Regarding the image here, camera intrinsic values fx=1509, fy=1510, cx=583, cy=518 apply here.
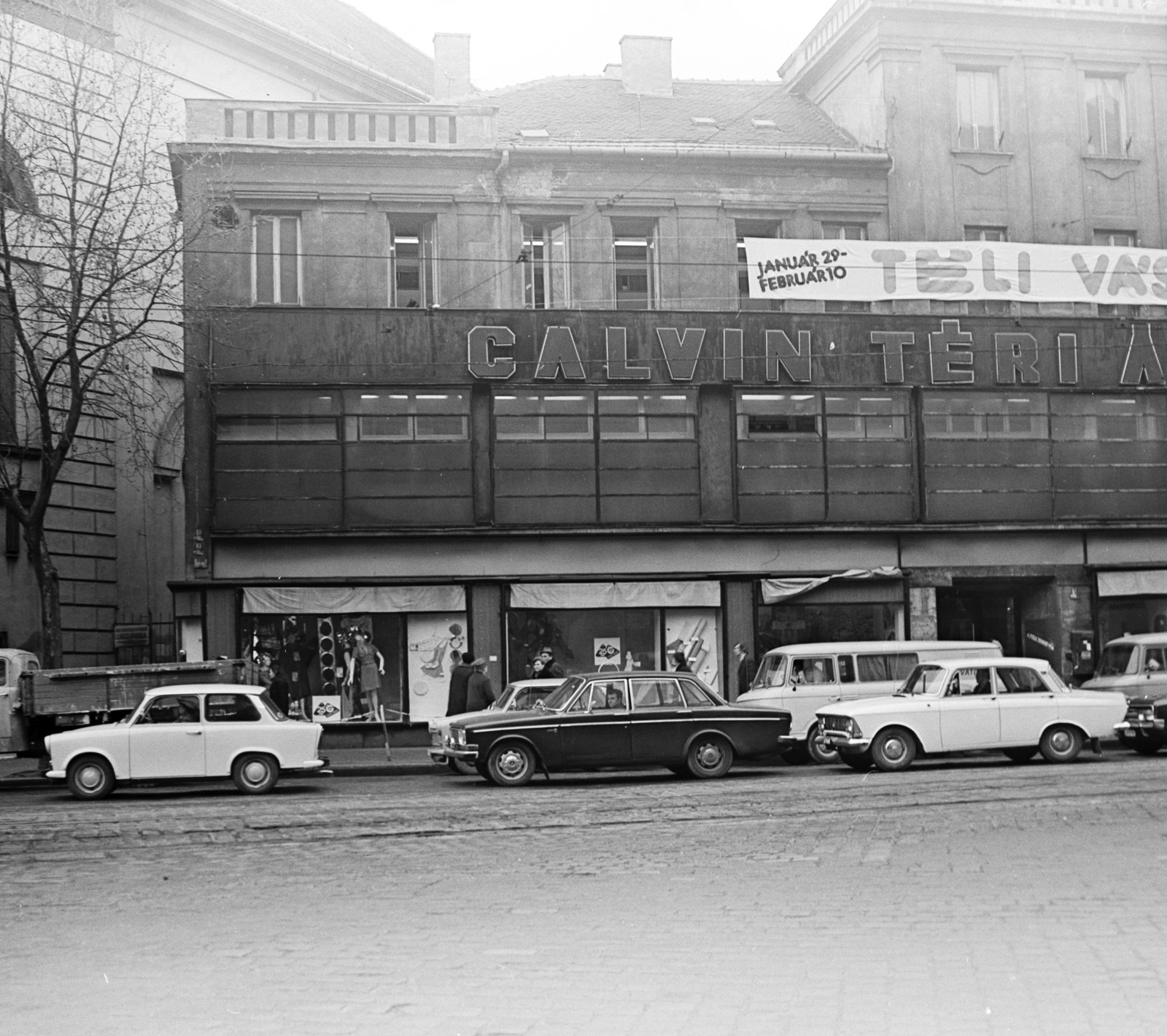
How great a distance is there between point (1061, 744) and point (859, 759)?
9.71ft

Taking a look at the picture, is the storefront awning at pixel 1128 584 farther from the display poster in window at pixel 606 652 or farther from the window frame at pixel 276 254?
the window frame at pixel 276 254

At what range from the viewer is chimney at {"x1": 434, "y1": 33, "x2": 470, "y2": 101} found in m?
35.3

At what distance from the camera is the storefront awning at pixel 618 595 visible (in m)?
28.7

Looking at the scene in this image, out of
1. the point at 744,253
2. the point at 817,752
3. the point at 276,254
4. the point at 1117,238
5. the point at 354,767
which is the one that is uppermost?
the point at 1117,238

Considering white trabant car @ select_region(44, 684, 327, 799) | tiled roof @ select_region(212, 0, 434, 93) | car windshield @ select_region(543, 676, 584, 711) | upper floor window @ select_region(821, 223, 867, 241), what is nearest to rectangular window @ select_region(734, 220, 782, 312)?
upper floor window @ select_region(821, 223, 867, 241)

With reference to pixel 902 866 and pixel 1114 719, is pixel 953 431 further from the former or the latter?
pixel 902 866

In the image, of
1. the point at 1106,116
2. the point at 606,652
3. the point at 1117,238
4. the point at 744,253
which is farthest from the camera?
the point at 1106,116

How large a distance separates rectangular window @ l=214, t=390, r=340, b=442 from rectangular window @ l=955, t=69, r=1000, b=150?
565 inches

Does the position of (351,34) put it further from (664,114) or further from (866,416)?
(866,416)

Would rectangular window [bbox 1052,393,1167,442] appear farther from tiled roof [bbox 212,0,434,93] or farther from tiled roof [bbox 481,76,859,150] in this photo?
tiled roof [bbox 212,0,434,93]

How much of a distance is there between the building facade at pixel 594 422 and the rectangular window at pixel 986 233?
1965 millimetres

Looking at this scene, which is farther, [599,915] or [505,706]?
[505,706]

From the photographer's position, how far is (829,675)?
23.4m

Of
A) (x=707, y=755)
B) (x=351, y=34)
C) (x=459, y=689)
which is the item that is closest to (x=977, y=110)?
(x=459, y=689)
